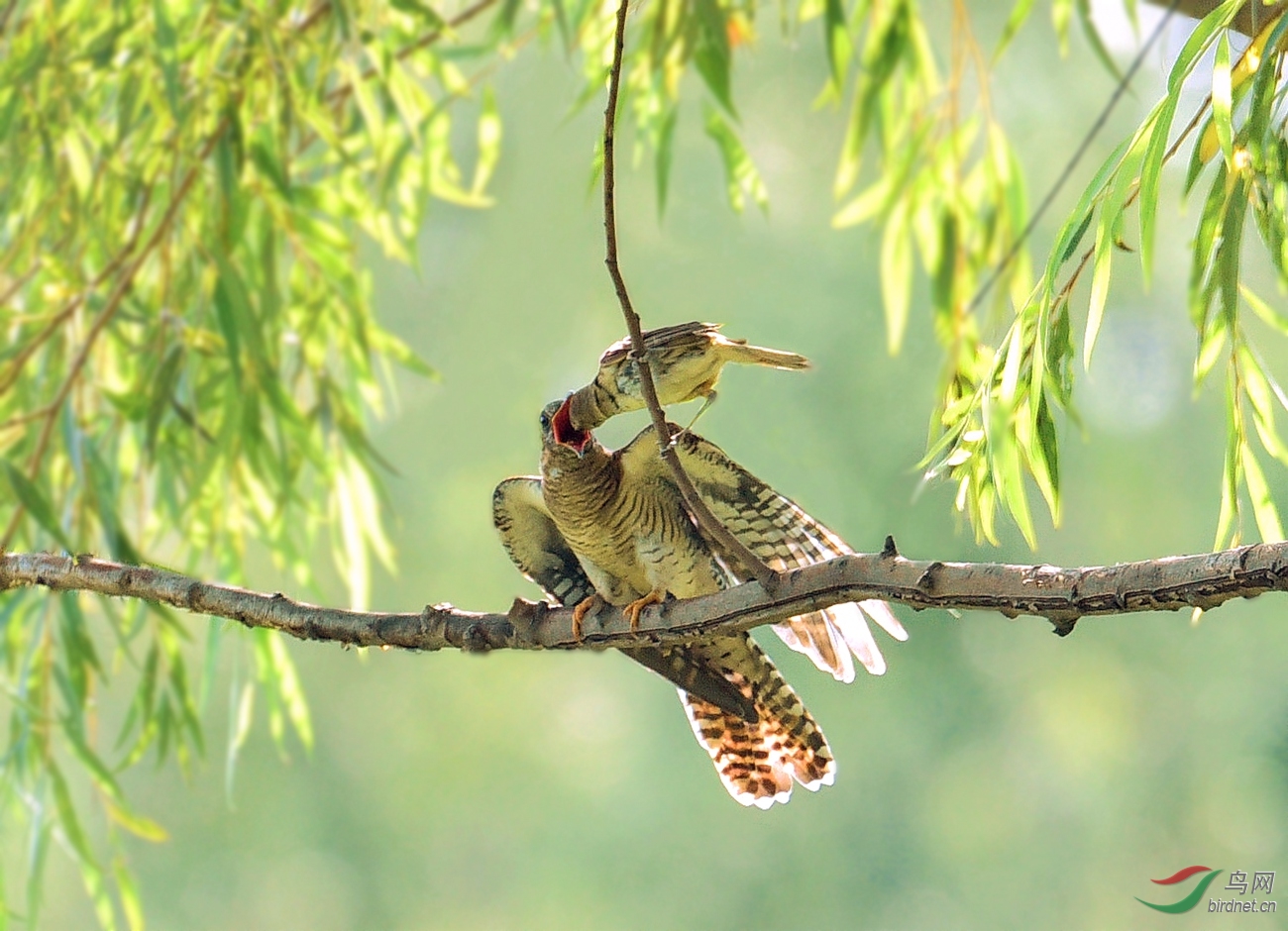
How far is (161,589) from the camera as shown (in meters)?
1.36

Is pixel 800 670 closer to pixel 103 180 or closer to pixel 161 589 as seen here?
pixel 103 180

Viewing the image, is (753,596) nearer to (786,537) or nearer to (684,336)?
(684,336)

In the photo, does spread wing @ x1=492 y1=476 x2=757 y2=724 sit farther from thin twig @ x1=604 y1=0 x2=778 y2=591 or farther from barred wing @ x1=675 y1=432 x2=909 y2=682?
thin twig @ x1=604 y1=0 x2=778 y2=591

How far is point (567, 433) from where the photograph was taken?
154 cm

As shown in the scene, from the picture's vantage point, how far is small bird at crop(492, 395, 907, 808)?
1.59 meters

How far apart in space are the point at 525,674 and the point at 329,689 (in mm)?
1177

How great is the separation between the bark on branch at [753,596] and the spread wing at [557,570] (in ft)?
0.54

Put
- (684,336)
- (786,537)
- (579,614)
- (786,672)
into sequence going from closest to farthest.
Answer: (684,336) < (579,614) < (786,537) < (786,672)

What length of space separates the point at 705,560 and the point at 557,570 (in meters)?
0.36

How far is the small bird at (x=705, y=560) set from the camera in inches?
62.8

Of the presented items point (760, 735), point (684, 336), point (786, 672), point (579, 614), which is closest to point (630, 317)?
point (684, 336)

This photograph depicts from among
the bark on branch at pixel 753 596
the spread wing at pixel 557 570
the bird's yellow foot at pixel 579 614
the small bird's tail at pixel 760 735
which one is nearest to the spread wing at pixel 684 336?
the bark on branch at pixel 753 596

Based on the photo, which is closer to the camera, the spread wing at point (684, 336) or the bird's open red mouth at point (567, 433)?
the spread wing at point (684, 336)

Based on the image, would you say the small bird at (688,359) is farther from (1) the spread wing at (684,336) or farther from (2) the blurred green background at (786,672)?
(2) the blurred green background at (786,672)
